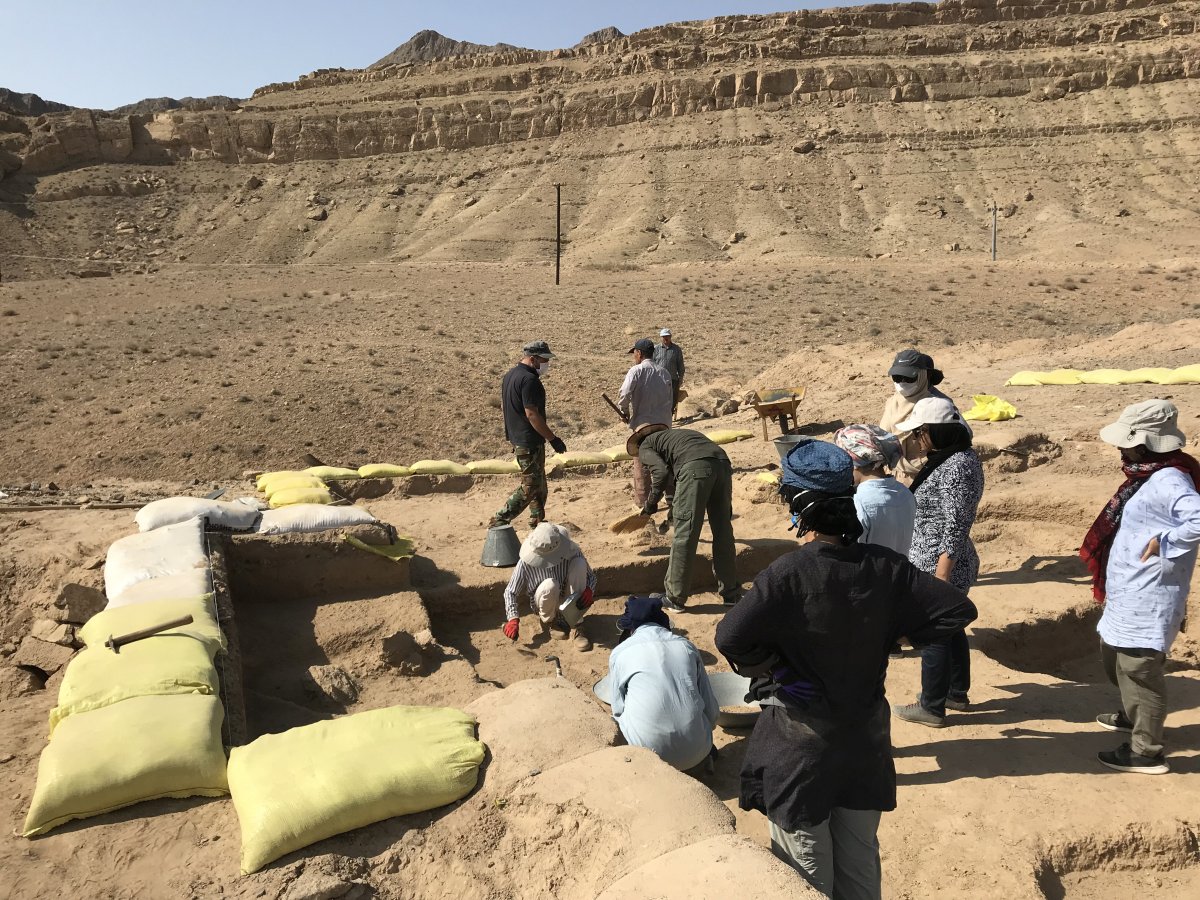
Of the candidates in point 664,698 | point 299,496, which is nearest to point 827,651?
point 664,698

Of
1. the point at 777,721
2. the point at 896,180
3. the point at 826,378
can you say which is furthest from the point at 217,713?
the point at 896,180

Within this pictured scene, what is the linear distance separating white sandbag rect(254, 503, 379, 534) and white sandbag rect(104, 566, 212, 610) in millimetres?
1032

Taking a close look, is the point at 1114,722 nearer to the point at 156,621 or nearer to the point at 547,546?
the point at 547,546

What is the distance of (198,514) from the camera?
605cm

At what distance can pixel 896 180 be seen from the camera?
123ft

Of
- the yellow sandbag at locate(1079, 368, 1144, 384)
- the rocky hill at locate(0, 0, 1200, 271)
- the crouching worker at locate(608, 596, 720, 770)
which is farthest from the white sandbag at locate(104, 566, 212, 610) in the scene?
the rocky hill at locate(0, 0, 1200, 271)

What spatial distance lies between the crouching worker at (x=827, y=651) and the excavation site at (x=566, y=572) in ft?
0.06

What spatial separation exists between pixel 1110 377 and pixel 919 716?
843 cm

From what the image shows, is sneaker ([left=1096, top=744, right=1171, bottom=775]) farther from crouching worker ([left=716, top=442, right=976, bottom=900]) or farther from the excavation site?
crouching worker ([left=716, top=442, right=976, bottom=900])

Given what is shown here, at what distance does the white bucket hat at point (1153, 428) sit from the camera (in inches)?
141

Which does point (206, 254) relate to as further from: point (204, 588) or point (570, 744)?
point (570, 744)

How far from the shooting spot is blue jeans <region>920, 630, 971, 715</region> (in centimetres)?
412

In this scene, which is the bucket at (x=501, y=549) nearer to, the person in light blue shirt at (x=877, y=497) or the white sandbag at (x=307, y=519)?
the white sandbag at (x=307, y=519)

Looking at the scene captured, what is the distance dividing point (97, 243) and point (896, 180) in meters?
36.5
